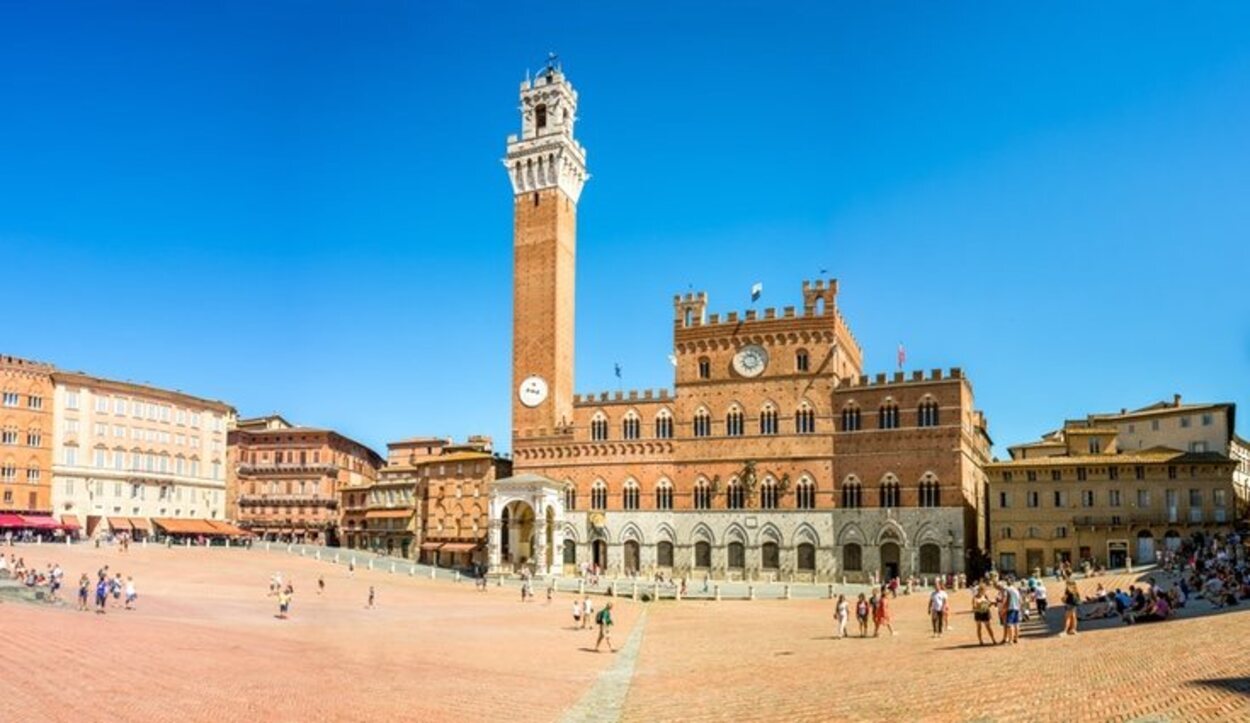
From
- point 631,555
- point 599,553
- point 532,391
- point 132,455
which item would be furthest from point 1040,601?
point 132,455

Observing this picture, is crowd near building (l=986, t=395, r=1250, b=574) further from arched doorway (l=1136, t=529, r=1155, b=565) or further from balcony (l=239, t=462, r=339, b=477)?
balcony (l=239, t=462, r=339, b=477)

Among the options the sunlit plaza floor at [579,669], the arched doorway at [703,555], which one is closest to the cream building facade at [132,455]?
the sunlit plaza floor at [579,669]

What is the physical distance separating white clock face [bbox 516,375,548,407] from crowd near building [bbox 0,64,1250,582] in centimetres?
10

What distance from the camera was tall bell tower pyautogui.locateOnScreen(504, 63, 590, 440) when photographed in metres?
76.2

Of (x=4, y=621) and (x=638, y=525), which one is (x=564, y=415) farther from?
(x=4, y=621)

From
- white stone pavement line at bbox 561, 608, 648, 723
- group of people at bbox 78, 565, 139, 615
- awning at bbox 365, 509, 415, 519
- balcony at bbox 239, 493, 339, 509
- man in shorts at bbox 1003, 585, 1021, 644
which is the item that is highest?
balcony at bbox 239, 493, 339, 509

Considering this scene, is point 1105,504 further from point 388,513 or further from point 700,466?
point 388,513

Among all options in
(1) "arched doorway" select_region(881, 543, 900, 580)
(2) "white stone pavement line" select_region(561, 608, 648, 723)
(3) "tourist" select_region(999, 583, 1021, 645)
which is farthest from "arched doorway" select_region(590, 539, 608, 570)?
(3) "tourist" select_region(999, 583, 1021, 645)

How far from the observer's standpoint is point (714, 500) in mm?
68938

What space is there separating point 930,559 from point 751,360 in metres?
16.7

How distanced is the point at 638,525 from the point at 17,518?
140 ft

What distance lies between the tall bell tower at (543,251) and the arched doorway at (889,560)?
23669 mm

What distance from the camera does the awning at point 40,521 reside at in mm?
73375

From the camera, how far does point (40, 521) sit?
244ft
